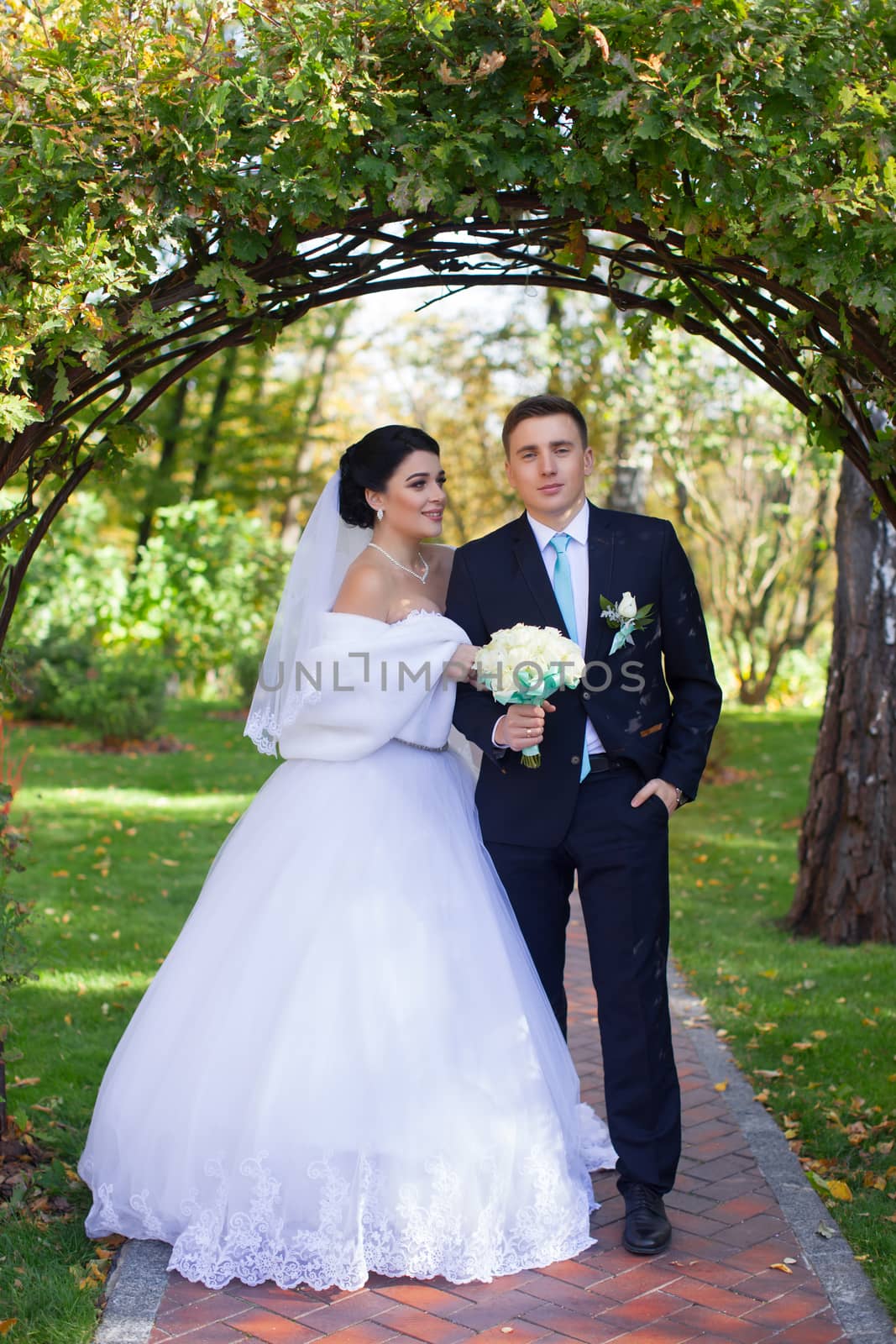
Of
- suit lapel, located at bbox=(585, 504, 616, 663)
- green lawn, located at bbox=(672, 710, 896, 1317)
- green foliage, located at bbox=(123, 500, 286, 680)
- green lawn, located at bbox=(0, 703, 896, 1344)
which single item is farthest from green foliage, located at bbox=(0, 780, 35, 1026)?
green foliage, located at bbox=(123, 500, 286, 680)

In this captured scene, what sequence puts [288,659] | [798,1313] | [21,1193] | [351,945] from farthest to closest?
[288,659] < [21,1193] < [351,945] < [798,1313]

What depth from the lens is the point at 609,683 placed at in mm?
3645

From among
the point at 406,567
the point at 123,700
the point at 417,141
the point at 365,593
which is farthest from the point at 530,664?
the point at 123,700

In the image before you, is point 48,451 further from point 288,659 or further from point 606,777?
point 606,777

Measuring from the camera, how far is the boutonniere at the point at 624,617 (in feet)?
11.7

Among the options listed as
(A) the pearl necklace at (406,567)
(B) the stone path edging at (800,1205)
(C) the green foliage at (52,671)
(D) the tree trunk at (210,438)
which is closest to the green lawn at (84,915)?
(C) the green foliage at (52,671)

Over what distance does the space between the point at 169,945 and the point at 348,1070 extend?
332 centimetres

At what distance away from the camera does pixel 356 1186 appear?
3361mm

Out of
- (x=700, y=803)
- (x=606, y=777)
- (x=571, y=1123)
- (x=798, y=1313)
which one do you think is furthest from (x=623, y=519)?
(x=700, y=803)

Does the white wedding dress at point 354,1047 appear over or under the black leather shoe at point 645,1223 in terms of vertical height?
over

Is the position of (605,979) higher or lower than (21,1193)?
higher

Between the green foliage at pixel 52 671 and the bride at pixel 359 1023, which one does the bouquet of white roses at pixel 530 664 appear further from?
the green foliage at pixel 52 671

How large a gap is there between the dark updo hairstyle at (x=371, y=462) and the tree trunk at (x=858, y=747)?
136 inches

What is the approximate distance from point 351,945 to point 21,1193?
132cm
